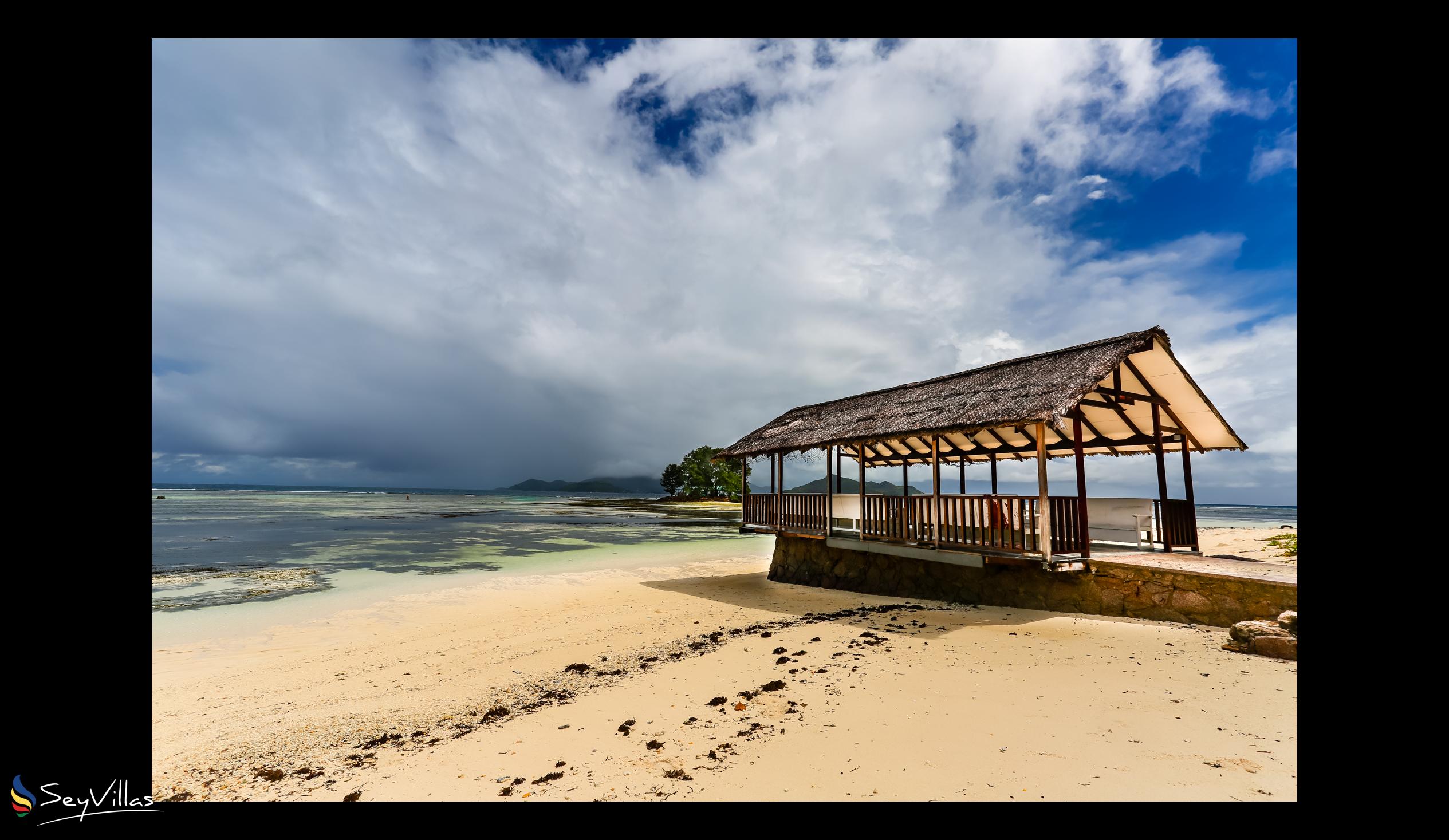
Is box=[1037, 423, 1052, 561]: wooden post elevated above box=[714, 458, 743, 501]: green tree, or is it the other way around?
box=[1037, 423, 1052, 561]: wooden post

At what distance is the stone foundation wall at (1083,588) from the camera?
25.3 feet

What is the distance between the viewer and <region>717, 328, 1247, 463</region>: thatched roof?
9.09m

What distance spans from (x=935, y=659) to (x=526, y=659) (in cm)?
583

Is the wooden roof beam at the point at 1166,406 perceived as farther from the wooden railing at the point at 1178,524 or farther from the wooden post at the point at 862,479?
the wooden post at the point at 862,479

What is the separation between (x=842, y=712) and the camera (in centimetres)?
523

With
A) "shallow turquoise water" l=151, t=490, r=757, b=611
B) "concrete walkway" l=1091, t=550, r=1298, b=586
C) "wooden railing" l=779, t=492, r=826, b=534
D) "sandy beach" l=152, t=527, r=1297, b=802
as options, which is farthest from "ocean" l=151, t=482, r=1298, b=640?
"concrete walkway" l=1091, t=550, r=1298, b=586

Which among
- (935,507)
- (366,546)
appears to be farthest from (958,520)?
(366,546)

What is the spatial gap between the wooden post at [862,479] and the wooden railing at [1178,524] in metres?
5.89

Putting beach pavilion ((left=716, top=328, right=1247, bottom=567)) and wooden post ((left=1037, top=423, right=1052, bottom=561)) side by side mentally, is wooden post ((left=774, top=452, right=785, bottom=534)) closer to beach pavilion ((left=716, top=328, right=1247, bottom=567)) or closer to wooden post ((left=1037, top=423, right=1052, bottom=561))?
beach pavilion ((left=716, top=328, right=1247, bottom=567))

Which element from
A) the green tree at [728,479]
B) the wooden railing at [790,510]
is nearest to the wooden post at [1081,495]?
the wooden railing at [790,510]
